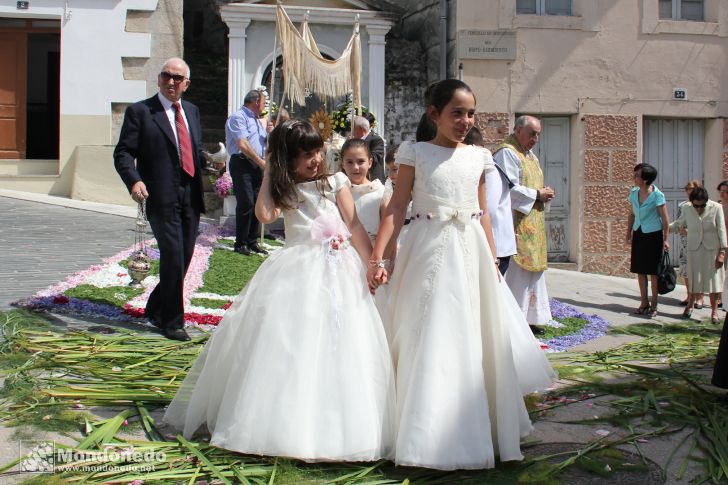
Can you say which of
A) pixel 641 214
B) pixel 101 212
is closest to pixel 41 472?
pixel 641 214

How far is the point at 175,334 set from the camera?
6.32m

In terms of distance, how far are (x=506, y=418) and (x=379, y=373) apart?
0.63 m

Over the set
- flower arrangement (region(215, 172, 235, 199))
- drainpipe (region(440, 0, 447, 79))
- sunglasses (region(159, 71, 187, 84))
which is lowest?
flower arrangement (region(215, 172, 235, 199))

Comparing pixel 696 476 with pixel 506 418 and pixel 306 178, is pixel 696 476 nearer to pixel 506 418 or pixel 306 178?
pixel 506 418

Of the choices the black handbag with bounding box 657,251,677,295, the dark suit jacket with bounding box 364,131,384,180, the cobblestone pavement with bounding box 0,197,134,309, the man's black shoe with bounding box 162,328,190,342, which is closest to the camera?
the man's black shoe with bounding box 162,328,190,342

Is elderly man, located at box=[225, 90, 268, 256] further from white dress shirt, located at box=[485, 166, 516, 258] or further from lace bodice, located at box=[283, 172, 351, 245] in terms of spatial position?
lace bodice, located at box=[283, 172, 351, 245]

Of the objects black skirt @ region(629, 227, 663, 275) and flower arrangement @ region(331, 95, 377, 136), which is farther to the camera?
flower arrangement @ region(331, 95, 377, 136)

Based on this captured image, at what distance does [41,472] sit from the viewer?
12.1ft

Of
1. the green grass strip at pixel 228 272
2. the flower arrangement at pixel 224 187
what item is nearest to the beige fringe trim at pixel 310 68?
the flower arrangement at pixel 224 187

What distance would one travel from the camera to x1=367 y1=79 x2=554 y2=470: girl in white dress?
380 cm

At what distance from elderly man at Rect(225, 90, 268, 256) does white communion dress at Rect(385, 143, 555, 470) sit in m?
5.91

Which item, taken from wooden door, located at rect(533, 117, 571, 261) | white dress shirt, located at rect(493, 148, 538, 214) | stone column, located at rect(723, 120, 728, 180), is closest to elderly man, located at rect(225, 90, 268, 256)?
white dress shirt, located at rect(493, 148, 538, 214)

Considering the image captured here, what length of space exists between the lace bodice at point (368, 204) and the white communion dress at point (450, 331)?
59.9 inches

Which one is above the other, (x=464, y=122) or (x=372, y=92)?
(x=372, y=92)
